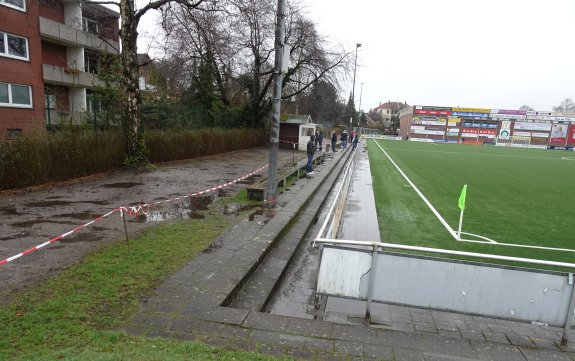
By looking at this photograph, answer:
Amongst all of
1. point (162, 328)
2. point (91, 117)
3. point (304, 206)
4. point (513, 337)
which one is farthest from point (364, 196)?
point (91, 117)

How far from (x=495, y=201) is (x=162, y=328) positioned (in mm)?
13234

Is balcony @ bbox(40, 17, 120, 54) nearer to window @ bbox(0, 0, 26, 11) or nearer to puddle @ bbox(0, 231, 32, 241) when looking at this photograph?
window @ bbox(0, 0, 26, 11)

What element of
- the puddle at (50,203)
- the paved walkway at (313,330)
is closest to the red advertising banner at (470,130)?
the puddle at (50,203)

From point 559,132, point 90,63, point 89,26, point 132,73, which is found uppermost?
point 89,26

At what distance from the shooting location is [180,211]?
8.78 metres

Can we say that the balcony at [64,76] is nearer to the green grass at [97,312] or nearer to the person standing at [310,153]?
the person standing at [310,153]

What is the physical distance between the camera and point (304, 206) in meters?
10.7

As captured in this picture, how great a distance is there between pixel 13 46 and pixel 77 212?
65.7 feet

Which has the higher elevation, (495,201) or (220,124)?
(220,124)

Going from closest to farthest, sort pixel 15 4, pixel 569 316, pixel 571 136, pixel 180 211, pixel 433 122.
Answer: pixel 569 316, pixel 180 211, pixel 15 4, pixel 571 136, pixel 433 122

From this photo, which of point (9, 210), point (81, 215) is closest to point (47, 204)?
point (9, 210)

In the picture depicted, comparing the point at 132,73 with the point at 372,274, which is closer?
the point at 372,274

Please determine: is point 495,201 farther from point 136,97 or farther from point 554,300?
point 136,97

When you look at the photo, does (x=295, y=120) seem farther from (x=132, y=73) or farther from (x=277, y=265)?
(x=277, y=265)
